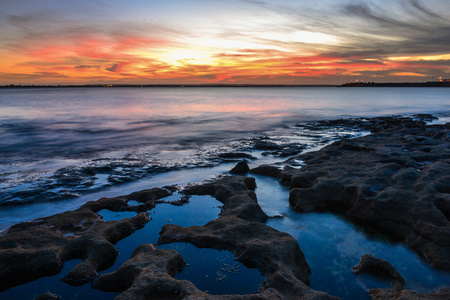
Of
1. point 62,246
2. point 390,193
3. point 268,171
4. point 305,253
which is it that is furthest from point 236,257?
point 268,171

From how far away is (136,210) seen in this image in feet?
22.6

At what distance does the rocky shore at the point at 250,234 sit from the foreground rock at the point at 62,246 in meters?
0.01

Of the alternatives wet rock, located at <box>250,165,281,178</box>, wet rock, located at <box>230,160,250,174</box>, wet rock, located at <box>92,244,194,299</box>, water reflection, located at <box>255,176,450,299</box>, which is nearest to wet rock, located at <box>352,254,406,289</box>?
water reflection, located at <box>255,176,450,299</box>

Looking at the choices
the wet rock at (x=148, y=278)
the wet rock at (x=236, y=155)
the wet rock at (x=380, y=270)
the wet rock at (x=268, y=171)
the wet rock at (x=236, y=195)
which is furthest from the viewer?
the wet rock at (x=236, y=155)

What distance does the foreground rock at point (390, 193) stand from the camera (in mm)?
5230

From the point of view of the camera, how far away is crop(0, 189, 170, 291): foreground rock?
4.33 m

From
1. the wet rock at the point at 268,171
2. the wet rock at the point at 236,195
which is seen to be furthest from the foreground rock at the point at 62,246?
the wet rock at the point at 268,171

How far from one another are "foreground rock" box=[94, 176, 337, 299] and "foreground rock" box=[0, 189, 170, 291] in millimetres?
544

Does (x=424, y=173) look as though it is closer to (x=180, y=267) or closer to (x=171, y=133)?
(x=180, y=267)

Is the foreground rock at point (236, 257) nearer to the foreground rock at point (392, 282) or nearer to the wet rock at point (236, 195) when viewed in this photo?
the wet rock at point (236, 195)

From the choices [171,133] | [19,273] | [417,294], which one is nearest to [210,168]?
[19,273]

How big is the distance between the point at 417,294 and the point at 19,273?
18.0ft

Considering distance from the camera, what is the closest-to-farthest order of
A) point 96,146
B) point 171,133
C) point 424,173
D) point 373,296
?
point 373,296 → point 424,173 → point 96,146 → point 171,133

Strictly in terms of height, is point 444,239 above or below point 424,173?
below
